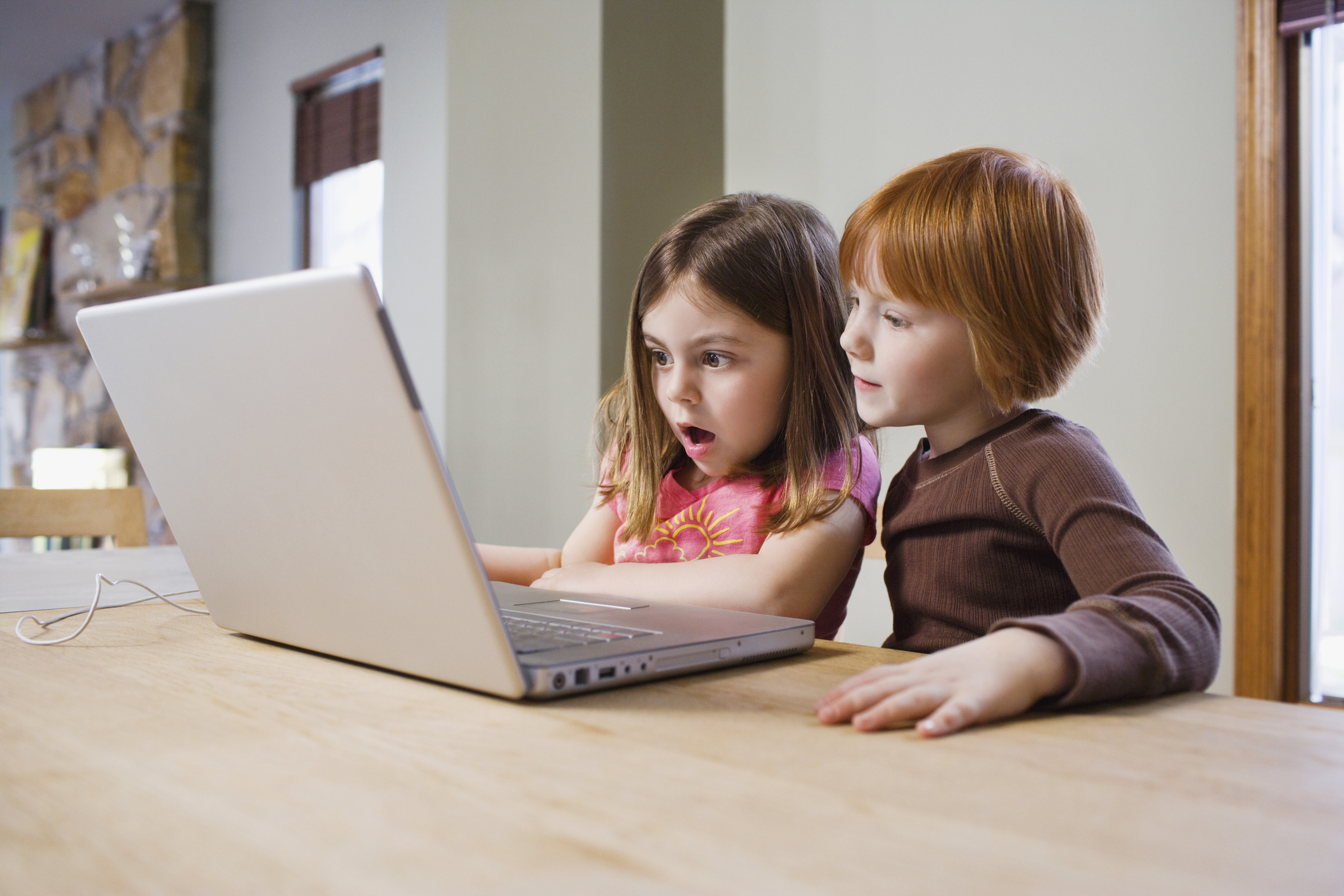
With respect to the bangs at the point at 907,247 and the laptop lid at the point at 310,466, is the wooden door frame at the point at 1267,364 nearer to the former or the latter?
the bangs at the point at 907,247

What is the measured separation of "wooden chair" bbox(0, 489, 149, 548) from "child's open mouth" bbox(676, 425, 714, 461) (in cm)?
110

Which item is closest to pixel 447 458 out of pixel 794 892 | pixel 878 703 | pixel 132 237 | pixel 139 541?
pixel 139 541

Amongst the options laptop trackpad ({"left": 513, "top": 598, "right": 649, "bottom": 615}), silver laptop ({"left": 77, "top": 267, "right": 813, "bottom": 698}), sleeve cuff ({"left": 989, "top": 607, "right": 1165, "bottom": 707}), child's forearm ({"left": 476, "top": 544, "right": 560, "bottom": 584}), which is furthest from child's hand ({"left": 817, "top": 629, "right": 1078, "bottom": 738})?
child's forearm ({"left": 476, "top": 544, "right": 560, "bottom": 584})

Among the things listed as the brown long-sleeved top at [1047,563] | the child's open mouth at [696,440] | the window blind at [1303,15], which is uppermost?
the window blind at [1303,15]

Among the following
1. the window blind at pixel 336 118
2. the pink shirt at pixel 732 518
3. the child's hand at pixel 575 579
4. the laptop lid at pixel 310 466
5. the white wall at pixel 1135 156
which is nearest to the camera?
the laptop lid at pixel 310 466

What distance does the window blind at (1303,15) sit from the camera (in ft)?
5.24

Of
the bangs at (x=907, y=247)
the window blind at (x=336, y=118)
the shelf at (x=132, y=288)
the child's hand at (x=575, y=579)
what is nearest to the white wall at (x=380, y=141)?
the window blind at (x=336, y=118)

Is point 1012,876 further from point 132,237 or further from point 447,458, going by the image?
point 132,237

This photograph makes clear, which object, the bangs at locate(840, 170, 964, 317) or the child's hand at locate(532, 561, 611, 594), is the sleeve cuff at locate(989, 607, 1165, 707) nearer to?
the bangs at locate(840, 170, 964, 317)

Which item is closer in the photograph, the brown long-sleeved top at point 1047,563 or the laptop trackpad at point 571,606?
the brown long-sleeved top at point 1047,563

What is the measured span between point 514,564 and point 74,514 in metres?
1.05

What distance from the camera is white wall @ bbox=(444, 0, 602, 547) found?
214cm

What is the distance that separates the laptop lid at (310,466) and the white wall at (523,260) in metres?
1.43

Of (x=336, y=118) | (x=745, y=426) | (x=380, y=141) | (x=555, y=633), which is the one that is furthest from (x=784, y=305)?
(x=336, y=118)
